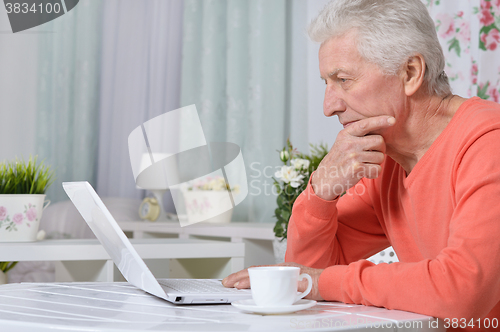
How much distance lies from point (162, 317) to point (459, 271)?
0.36m

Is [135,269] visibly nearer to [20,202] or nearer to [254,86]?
[20,202]

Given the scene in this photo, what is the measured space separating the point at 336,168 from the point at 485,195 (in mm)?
269

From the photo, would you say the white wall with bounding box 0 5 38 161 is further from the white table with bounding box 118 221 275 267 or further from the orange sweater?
the orange sweater

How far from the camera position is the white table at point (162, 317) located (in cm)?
54

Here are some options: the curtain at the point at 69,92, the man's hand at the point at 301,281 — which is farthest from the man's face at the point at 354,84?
the curtain at the point at 69,92

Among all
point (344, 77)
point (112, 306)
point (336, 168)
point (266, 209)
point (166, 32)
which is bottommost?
point (266, 209)

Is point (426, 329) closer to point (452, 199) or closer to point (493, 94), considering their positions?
point (452, 199)

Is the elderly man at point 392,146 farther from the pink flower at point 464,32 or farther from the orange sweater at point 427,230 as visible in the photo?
the pink flower at point 464,32

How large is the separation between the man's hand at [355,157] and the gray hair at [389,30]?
0.31 feet

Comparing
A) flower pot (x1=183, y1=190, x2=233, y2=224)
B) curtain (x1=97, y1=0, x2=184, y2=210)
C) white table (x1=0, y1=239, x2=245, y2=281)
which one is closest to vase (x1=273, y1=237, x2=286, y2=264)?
white table (x1=0, y1=239, x2=245, y2=281)

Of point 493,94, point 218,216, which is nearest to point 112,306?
point 493,94

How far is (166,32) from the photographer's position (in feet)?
10.8

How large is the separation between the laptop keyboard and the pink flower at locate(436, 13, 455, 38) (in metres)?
1.15

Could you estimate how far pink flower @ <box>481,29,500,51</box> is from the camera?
5.13ft
